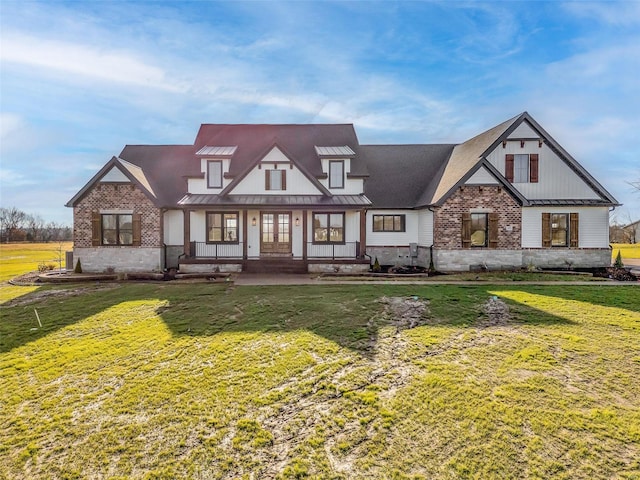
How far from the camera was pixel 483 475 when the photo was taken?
350 centimetres

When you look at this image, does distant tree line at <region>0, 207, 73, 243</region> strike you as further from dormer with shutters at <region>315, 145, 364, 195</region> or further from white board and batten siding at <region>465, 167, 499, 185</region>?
white board and batten siding at <region>465, 167, 499, 185</region>

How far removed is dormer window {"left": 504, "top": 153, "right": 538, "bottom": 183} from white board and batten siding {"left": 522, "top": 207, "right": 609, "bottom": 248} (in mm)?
1658

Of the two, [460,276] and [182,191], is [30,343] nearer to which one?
[182,191]

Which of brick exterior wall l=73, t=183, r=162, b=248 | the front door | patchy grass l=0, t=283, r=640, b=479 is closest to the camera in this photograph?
patchy grass l=0, t=283, r=640, b=479

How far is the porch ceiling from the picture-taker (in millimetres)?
16188

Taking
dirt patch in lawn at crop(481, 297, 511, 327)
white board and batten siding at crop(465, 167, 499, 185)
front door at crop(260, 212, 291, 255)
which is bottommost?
dirt patch in lawn at crop(481, 297, 511, 327)

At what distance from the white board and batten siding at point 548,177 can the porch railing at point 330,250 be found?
8814 millimetres

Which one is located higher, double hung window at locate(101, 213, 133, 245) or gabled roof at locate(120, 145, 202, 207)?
gabled roof at locate(120, 145, 202, 207)

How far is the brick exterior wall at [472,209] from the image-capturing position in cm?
1644

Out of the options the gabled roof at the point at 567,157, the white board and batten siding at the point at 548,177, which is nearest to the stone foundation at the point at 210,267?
the white board and batten siding at the point at 548,177

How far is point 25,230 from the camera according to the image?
51.6 metres

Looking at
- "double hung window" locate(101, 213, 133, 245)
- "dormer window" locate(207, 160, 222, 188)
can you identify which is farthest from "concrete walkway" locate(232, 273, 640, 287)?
"double hung window" locate(101, 213, 133, 245)

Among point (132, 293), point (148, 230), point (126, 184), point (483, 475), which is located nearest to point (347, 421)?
point (483, 475)

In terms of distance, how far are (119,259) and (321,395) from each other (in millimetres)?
15484
